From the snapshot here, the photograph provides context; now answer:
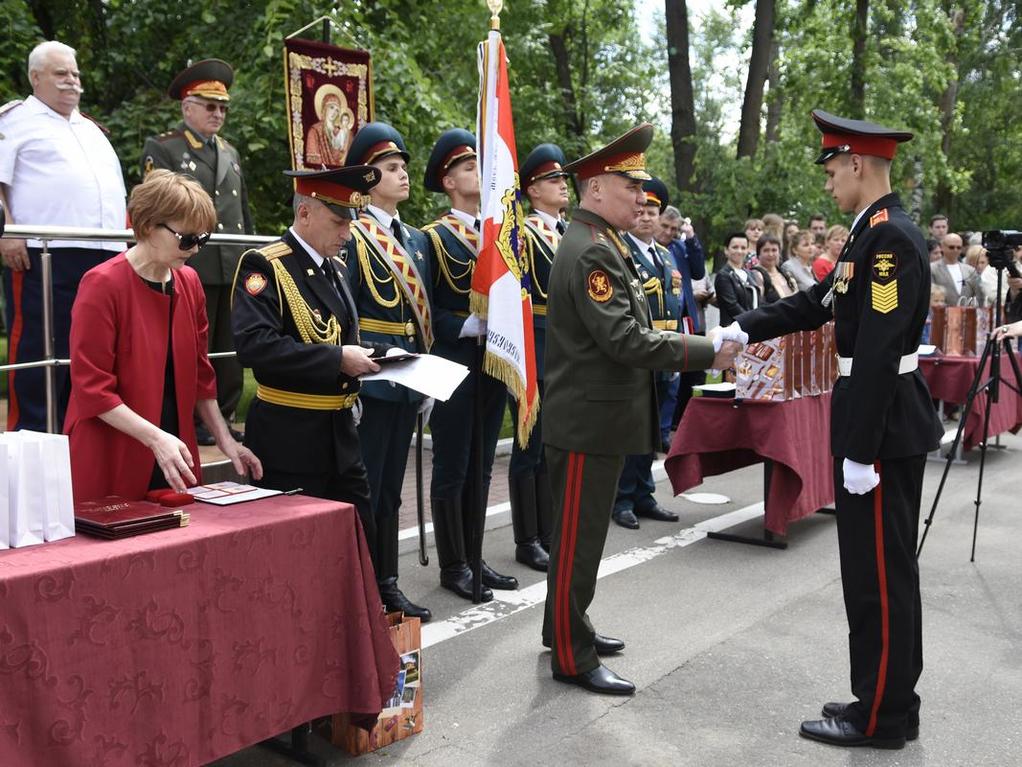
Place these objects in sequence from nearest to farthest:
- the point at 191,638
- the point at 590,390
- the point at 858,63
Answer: the point at 191,638, the point at 590,390, the point at 858,63

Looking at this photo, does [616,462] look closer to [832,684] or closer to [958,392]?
[832,684]

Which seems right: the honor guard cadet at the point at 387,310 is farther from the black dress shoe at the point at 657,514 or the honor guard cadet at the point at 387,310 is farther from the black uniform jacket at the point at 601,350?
the black dress shoe at the point at 657,514

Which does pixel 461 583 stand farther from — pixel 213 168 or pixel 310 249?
pixel 213 168

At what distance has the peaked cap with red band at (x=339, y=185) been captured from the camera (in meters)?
3.86

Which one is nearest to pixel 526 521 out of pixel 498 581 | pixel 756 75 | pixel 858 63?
pixel 498 581

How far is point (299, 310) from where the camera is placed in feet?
12.8

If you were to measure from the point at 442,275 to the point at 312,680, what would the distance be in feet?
8.66

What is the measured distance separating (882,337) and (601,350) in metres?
1.04

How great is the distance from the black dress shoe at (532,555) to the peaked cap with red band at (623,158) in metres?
2.58

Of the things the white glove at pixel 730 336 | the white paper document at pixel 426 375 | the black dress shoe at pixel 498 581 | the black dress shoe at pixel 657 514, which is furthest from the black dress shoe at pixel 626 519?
the white paper document at pixel 426 375

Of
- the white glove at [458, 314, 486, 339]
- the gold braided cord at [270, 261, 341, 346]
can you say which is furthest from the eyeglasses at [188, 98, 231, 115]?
the gold braided cord at [270, 261, 341, 346]

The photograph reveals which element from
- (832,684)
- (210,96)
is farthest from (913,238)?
(210,96)

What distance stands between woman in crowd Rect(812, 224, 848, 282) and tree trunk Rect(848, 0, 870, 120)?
7.19 m

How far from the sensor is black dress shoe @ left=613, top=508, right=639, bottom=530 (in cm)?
711
